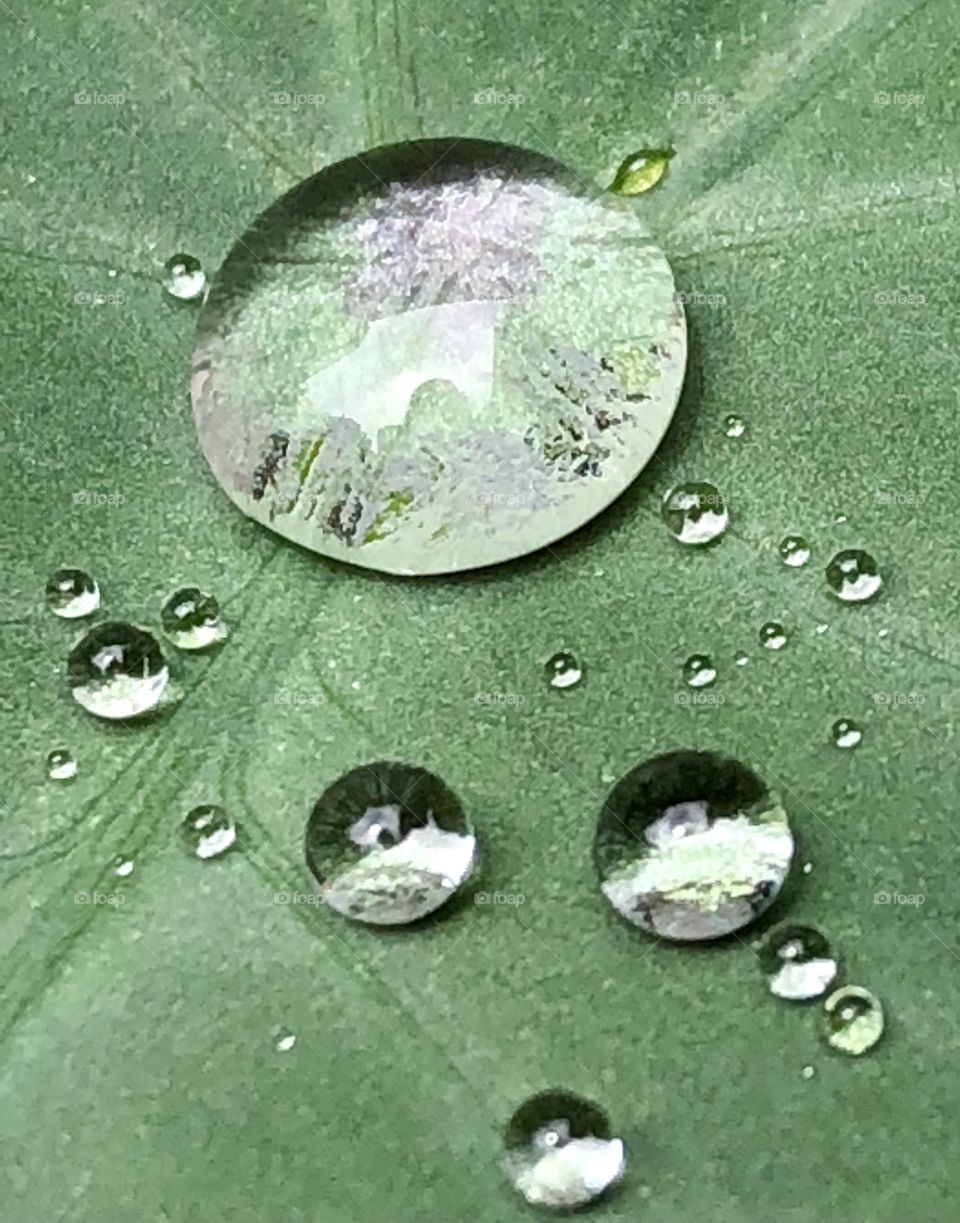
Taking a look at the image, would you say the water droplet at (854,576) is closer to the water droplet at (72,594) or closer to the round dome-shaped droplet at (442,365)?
the round dome-shaped droplet at (442,365)

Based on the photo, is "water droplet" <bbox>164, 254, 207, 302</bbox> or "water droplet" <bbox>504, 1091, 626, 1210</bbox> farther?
"water droplet" <bbox>164, 254, 207, 302</bbox>

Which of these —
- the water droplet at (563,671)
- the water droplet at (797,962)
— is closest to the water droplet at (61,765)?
the water droplet at (563,671)

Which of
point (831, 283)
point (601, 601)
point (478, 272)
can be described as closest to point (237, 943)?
point (601, 601)

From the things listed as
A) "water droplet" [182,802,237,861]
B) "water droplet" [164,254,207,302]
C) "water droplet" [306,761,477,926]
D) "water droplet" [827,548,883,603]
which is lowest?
"water droplet" [827,548,883,603]

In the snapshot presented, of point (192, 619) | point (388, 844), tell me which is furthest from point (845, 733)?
point (192, 619)

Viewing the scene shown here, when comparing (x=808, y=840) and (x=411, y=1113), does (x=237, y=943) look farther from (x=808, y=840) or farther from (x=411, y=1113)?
(x=808, y=840)

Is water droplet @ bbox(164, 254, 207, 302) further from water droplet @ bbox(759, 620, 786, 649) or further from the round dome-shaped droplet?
water droplet @ bbox(759, 620, 786, 649)

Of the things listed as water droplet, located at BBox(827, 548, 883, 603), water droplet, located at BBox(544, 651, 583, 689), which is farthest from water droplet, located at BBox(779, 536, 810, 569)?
water droplet, located at BBox(544, 651, 583, 689)
